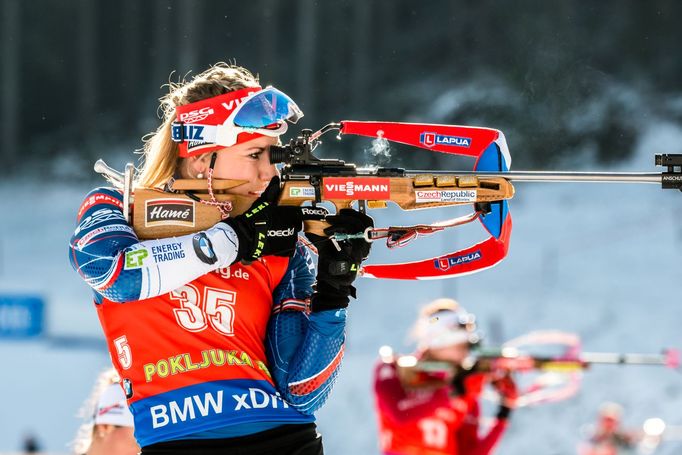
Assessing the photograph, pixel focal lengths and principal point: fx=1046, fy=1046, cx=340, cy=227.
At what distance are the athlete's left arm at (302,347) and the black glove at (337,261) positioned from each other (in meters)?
0.03

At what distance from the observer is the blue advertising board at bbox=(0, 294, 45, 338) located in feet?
38.7

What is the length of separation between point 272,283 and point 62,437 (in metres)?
8.15

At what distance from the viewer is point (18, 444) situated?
33.6 feet

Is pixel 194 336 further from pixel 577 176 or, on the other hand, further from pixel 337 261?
pixel 577 176

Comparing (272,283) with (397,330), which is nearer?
(272,283)

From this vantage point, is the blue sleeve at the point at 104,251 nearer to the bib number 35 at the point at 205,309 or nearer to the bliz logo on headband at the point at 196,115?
the bib number 35 at the point at 205,309

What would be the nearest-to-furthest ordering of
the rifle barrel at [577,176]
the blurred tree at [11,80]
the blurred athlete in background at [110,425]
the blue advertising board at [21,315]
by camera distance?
the rifle barrel at [577,176] → the blurred athlete in background at [110,425] → the blue advertising board at [21,315] → the blurred tree at [11,80]

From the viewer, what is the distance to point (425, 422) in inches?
210

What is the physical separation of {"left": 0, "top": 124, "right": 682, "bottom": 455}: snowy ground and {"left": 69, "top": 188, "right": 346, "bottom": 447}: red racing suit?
6.16m

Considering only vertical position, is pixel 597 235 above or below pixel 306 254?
above

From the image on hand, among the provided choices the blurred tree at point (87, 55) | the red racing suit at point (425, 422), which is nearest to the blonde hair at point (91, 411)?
the red racing suit at point (425, 422)

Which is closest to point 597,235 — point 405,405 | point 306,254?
point 405,405

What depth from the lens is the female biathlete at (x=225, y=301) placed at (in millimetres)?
2416

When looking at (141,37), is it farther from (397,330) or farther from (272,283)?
(272,283)
